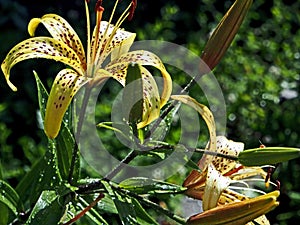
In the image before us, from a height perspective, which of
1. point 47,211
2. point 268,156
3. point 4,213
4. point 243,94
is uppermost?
point 268,156

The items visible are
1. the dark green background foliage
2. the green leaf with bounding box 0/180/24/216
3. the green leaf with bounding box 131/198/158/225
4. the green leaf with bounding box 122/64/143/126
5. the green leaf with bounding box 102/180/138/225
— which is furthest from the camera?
the dark green background foliage

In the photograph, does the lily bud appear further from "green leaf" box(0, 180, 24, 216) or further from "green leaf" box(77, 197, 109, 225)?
"green leaf" box(0, 180, 24, 216)

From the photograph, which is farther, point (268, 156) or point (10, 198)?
point (10, 198)

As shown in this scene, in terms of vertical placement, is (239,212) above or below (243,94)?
above

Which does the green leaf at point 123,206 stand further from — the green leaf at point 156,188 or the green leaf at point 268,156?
the green leaf at point 268,156

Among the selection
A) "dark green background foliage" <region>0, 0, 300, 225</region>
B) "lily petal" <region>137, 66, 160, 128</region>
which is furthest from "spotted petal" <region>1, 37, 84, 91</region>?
"dark green background foliage" <region>0, 0, 300, 225</region>

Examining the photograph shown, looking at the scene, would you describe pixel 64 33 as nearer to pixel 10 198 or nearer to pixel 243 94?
pixel 10 198

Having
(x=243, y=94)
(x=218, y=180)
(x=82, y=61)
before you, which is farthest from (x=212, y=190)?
(x=243, y=94)
